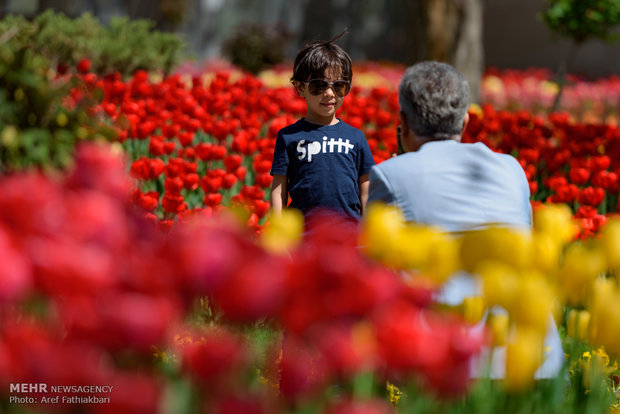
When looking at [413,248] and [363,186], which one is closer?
[413,248]

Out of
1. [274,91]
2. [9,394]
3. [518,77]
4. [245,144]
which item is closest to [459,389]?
[9,394]

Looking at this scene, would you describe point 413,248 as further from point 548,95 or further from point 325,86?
point 548,95

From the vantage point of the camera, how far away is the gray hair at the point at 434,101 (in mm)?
2055

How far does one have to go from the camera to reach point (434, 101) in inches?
80.8

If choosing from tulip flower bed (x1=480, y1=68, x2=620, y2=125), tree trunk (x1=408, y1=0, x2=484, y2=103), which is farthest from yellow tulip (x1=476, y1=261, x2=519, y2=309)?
Result: tulip flower bed (x1=480, y1=68, x2=620, y2=125)

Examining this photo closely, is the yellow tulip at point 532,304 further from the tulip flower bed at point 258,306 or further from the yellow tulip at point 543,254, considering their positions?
the yellow tulip at point 543,254

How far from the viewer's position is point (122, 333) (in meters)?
0.87

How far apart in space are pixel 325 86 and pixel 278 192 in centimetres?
47

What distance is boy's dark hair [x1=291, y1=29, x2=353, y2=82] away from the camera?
2.98 m

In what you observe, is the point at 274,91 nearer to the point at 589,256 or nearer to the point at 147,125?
the point at 147,125

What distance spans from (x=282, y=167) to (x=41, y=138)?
1.34 metres

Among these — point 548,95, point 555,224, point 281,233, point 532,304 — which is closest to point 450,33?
point 548,95

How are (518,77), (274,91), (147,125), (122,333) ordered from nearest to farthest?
(122,333), (147,125), (274,91), (518,77)

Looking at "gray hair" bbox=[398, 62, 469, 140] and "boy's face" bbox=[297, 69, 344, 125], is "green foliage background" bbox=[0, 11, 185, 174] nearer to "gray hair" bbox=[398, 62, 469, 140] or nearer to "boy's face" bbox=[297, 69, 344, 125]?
"gray hair" bbox=[398, 62, 469, 140]
